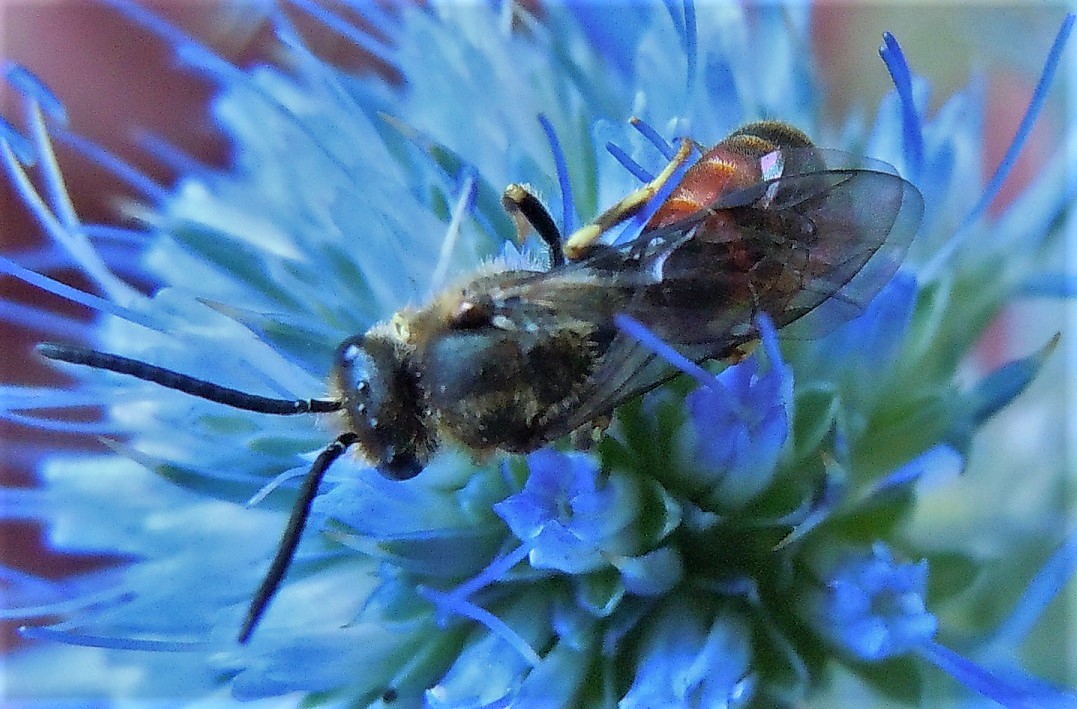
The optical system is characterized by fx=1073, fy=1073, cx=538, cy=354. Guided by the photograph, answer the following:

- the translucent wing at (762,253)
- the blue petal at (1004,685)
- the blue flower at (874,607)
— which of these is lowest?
the blue petal at (1004,685)

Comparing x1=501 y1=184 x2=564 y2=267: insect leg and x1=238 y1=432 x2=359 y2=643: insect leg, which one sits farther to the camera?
x1=501 y1=184 x2=564 y2=267: insect leg

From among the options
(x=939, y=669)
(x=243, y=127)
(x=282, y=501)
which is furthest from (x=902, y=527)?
(x=243, y=127)

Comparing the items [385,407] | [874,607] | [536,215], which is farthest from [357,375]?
[874,607]

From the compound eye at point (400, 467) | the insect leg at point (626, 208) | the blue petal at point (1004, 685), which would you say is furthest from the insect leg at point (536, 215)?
the blue petal at point (1004, 685)

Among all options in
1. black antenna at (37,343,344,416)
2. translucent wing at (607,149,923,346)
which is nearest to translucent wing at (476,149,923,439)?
translucent wing at (607,149,923,346)

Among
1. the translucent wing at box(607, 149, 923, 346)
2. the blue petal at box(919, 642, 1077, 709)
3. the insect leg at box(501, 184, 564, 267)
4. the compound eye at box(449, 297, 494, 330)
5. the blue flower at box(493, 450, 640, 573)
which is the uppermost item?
the insect leg at box(501, 184, 564, 267)

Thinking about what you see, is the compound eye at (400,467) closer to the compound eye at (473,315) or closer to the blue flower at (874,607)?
the compound eye at (473,315)

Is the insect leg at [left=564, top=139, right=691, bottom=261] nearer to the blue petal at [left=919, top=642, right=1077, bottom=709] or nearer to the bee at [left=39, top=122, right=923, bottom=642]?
the bee at [left=39, top=122, right=923, bottom=642]

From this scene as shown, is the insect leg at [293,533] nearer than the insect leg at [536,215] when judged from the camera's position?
Yes
